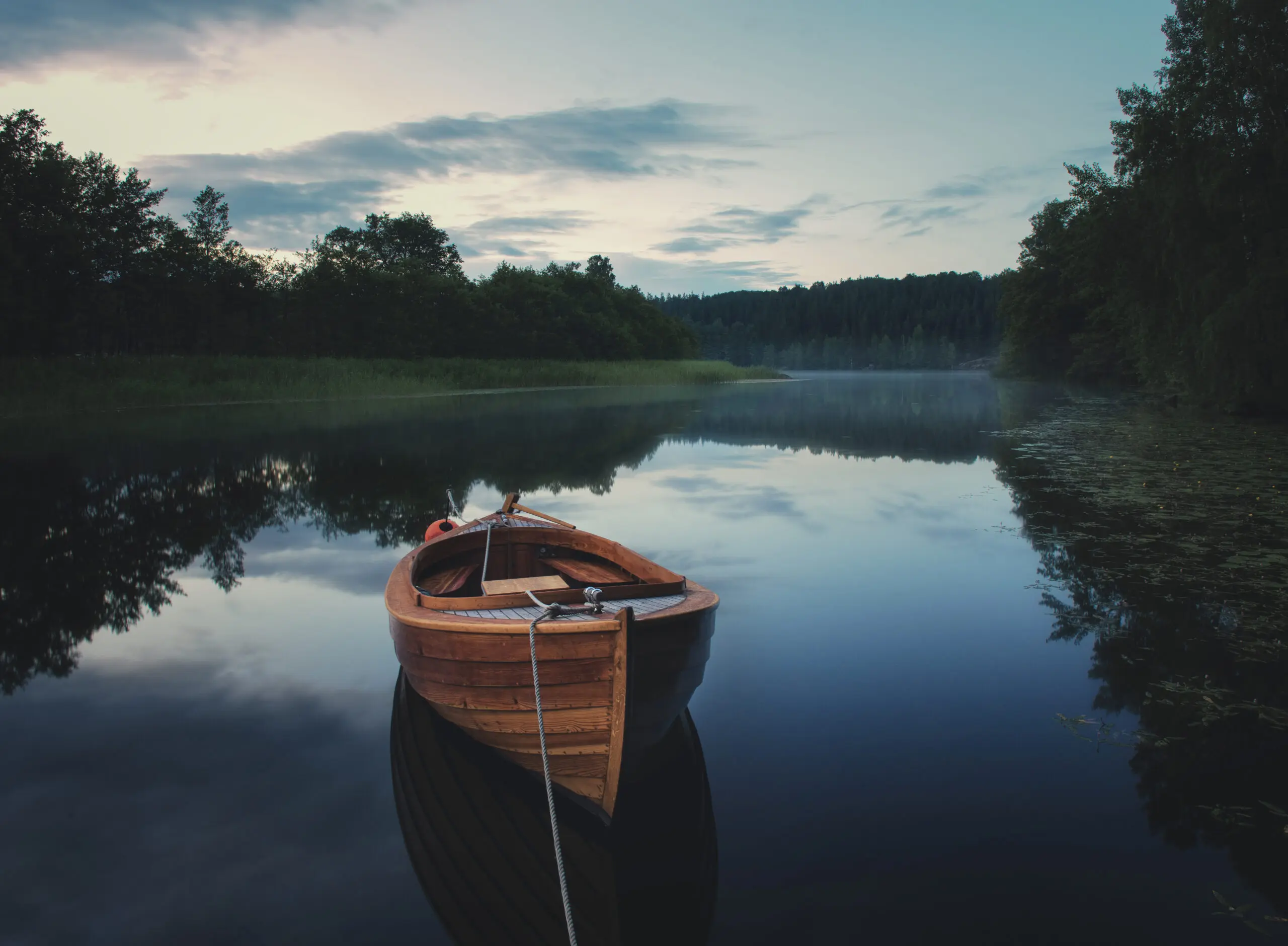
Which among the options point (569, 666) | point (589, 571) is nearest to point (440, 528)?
point (589, 571)

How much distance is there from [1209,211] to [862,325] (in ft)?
455

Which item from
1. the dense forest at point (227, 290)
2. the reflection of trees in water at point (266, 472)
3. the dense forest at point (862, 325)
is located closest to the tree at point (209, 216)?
the dense forest at point (227, 290)

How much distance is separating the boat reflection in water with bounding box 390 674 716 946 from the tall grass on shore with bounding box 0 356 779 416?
29144mm

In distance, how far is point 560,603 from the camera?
4.41m

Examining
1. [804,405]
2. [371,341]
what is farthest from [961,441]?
[371,341]

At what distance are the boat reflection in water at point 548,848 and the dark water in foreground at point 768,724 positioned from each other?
0.09 feet

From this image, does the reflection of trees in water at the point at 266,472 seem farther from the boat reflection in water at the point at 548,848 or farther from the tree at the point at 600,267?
the tree at the point at 600,267

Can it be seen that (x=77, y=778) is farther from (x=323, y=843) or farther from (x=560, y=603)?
(x=560, y=603)

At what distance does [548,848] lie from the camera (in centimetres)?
398

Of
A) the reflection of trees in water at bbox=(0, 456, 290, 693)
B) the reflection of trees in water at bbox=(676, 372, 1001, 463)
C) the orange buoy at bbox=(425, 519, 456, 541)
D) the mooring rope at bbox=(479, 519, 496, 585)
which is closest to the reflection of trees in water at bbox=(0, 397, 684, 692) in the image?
the reflection of trees in water at bbox=(0, 456, 290, 693)

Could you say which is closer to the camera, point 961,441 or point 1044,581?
point 1044,581

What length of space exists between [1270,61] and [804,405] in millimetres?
20774

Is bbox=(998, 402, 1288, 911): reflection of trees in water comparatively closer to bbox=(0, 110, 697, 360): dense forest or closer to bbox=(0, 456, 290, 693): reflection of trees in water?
bbox=(0, 456, 290, 693): reflection of trees in water

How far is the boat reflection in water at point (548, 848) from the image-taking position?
3.45 m
